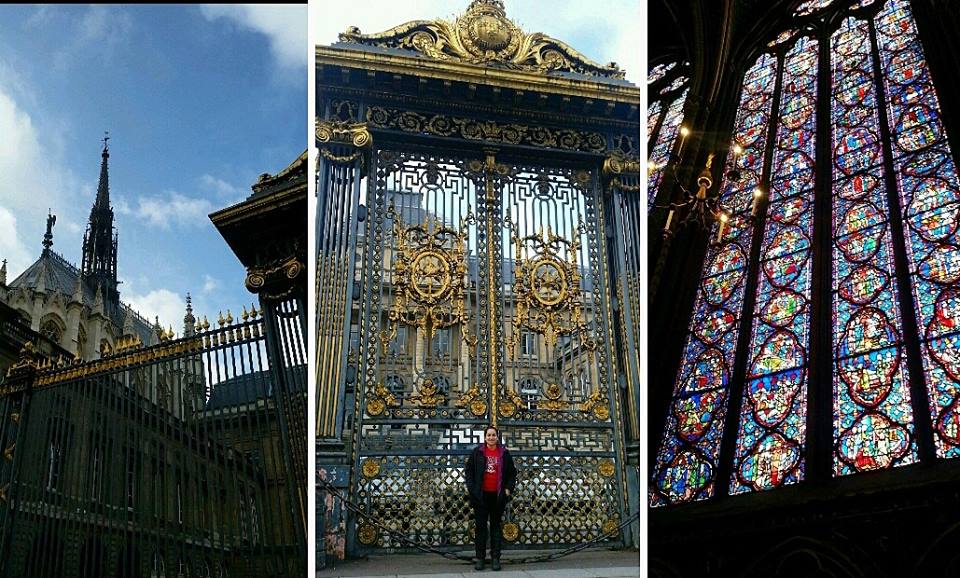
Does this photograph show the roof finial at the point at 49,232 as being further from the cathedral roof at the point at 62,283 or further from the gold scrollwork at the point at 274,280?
the gold scrollwork at the point at 274,280

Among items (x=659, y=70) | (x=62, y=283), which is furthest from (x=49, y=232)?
(x=659, y=70)

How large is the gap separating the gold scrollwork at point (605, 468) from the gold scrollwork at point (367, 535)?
1650 millimetres

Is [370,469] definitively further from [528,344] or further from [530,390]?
[528,344]

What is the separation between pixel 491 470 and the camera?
18.0ft

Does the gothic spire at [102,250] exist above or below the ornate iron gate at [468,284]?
above

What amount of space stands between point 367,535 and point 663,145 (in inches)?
226

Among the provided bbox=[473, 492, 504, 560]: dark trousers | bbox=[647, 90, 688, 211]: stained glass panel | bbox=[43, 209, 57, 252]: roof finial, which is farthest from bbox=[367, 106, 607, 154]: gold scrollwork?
bbox=[43, 209, 57, 252]: roof finial

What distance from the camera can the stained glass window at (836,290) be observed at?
21.0ft

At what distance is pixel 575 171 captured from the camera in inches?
299

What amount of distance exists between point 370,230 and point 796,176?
4.02m

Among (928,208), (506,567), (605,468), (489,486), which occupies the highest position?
(928,208)

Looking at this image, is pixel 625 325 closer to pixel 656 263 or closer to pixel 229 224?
pixel 656 263

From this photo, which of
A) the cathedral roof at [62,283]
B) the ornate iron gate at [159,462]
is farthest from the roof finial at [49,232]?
the ornate iron gate at [159,462]

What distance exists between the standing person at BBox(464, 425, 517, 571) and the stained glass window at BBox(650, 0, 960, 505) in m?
2.11
